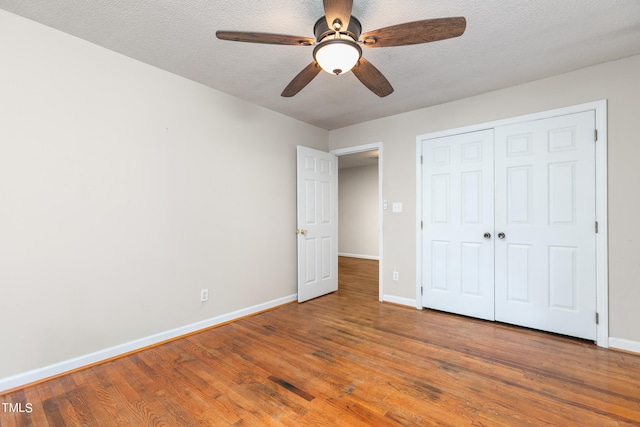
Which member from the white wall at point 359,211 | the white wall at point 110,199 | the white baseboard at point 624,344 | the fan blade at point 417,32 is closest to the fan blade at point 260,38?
the fan blade at point 417,32

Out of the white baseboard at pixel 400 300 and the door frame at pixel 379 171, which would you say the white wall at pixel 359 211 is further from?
→ the white baseboard at pixel 400 300

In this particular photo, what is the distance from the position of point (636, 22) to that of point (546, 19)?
2.16ft

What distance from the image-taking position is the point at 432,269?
350 centimetres

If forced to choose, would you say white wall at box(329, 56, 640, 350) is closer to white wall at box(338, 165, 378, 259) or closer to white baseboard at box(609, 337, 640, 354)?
white baseboard at box(609, 337, 640, 354)

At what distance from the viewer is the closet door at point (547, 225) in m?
2.60

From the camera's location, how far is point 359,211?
24.8 feet

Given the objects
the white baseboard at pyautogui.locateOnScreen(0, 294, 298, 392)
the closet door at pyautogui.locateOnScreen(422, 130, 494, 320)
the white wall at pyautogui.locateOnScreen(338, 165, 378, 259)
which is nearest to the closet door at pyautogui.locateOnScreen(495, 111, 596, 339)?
the closet door at pyautogui.locateOnScreen(422, 130, 494, 320)

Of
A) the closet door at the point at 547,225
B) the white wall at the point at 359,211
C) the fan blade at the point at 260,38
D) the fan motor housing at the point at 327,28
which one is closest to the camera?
the fan blade at the point at 260,38

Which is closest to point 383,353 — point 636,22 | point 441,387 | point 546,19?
point 441,387

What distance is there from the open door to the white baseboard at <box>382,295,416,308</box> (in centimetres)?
88

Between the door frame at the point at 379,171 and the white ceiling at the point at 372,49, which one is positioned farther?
the door frame at the point at 379,171

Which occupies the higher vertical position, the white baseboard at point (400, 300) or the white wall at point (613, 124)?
the white wall at point (613, 124)

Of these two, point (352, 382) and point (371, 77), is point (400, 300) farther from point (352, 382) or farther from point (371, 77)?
point (371, 77)

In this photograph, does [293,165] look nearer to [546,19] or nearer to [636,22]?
[546,19]
